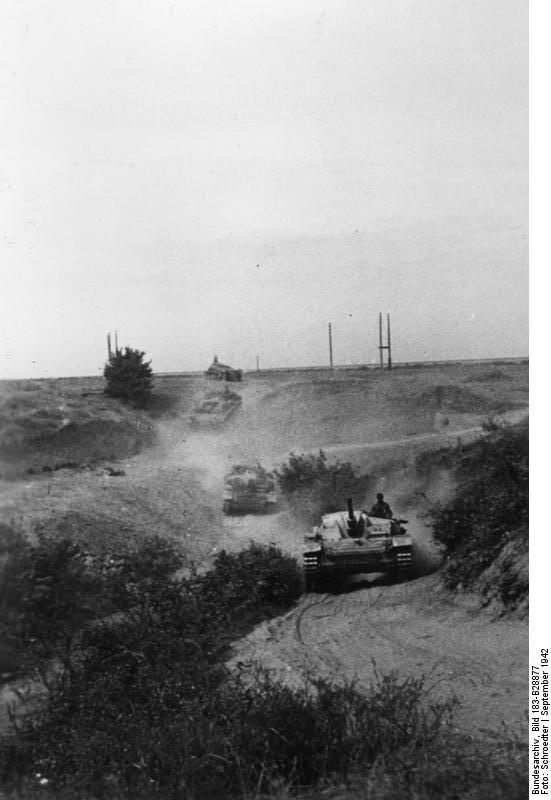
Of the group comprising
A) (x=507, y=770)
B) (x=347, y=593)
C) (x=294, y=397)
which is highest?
(x=294, y=397)

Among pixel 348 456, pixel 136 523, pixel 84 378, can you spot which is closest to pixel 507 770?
pixel 136 523

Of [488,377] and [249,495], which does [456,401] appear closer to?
[488,377]

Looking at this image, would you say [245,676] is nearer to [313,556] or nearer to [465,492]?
[313,556]

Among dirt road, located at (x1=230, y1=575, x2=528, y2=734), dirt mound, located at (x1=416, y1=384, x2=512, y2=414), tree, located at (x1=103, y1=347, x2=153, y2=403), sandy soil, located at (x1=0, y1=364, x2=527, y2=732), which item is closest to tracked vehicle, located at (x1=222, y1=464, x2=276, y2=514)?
sandy soil, located at (x1=0, y1=364, x2=527, y2=732)

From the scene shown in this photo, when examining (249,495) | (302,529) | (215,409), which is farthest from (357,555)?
(215,409)

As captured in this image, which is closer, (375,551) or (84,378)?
(375,551)

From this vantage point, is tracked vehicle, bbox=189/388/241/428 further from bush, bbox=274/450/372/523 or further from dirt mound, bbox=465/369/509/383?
dirt mound, bbox=465/369/509/383
